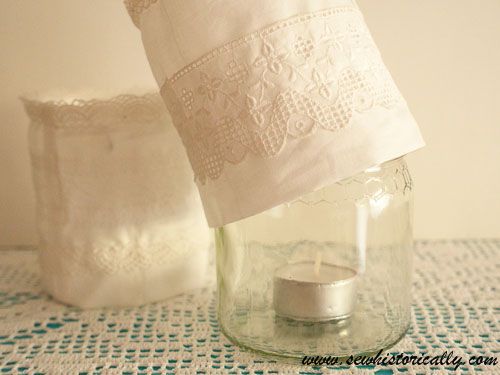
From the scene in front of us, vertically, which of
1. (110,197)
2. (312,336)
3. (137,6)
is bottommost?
(312,336)

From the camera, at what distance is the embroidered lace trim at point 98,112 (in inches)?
27.3

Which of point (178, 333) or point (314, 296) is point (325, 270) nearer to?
point (314, 296)

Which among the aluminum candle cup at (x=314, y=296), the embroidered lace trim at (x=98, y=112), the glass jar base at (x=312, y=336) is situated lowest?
the glass jar base at (x=312, y=336)

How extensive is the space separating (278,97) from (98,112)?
0.81 feet

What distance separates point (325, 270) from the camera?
2.23ft

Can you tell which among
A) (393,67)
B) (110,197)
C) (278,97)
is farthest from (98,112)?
(393,67)

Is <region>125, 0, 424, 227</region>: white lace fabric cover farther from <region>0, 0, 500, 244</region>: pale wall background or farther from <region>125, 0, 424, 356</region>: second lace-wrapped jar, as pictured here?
<region>0, 0, 500, 244</region>: pale wall background

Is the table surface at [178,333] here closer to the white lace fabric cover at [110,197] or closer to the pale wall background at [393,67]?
the white lace fabric cover at [110,197]

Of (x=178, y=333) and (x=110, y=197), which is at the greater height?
(x=110, y=197)

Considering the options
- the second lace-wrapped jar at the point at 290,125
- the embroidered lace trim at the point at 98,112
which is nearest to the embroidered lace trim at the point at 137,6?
the second lace-wrapped jar at the point at 290,125

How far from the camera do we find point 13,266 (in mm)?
890

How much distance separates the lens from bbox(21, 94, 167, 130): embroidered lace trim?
2.28 feet

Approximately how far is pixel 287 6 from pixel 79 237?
1.15ft

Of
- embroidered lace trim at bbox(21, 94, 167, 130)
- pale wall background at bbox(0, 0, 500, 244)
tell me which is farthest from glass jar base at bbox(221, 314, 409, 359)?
pale wall background at bbox(0, 0, 500, 244)
